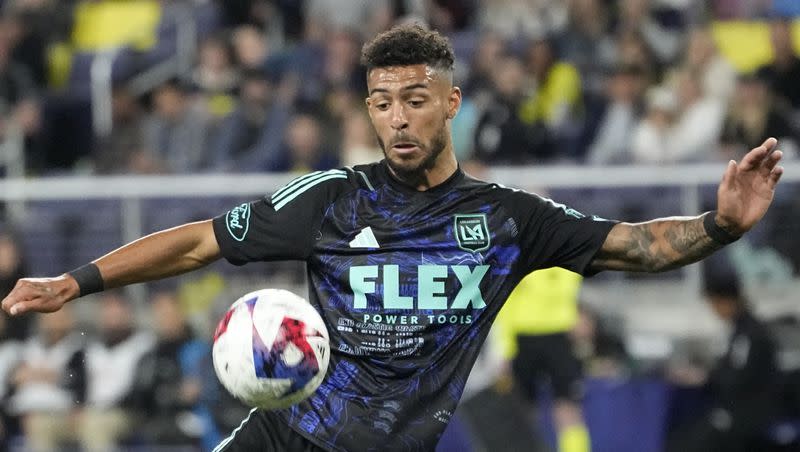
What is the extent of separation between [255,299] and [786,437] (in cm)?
566

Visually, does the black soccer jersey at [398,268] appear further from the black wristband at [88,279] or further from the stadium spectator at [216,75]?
the stadium spectator at [216,75]

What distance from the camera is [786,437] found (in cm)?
997

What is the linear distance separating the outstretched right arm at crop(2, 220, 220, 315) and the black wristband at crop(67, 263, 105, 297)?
0.02 m

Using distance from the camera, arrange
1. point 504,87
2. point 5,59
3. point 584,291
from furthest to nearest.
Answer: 1. point 5,59
2. point 504,87
3. point 584,291

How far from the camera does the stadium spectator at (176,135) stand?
1231cm

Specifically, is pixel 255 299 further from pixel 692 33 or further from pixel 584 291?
pixel 692 33

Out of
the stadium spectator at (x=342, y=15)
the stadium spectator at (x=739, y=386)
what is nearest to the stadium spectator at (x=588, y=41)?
the stadium spectator at (x=342, y=15)

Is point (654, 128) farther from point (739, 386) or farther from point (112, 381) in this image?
point (112, 381)

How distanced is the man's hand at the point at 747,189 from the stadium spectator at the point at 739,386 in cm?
485

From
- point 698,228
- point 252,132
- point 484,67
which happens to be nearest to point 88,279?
point 698,228

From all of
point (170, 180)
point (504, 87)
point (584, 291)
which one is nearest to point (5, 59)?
point (170, 180)

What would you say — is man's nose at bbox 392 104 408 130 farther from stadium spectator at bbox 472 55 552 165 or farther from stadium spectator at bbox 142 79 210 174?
stadium spectator at bbox 142 79 210 174

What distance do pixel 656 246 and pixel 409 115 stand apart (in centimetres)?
105

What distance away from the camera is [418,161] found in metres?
5.64
